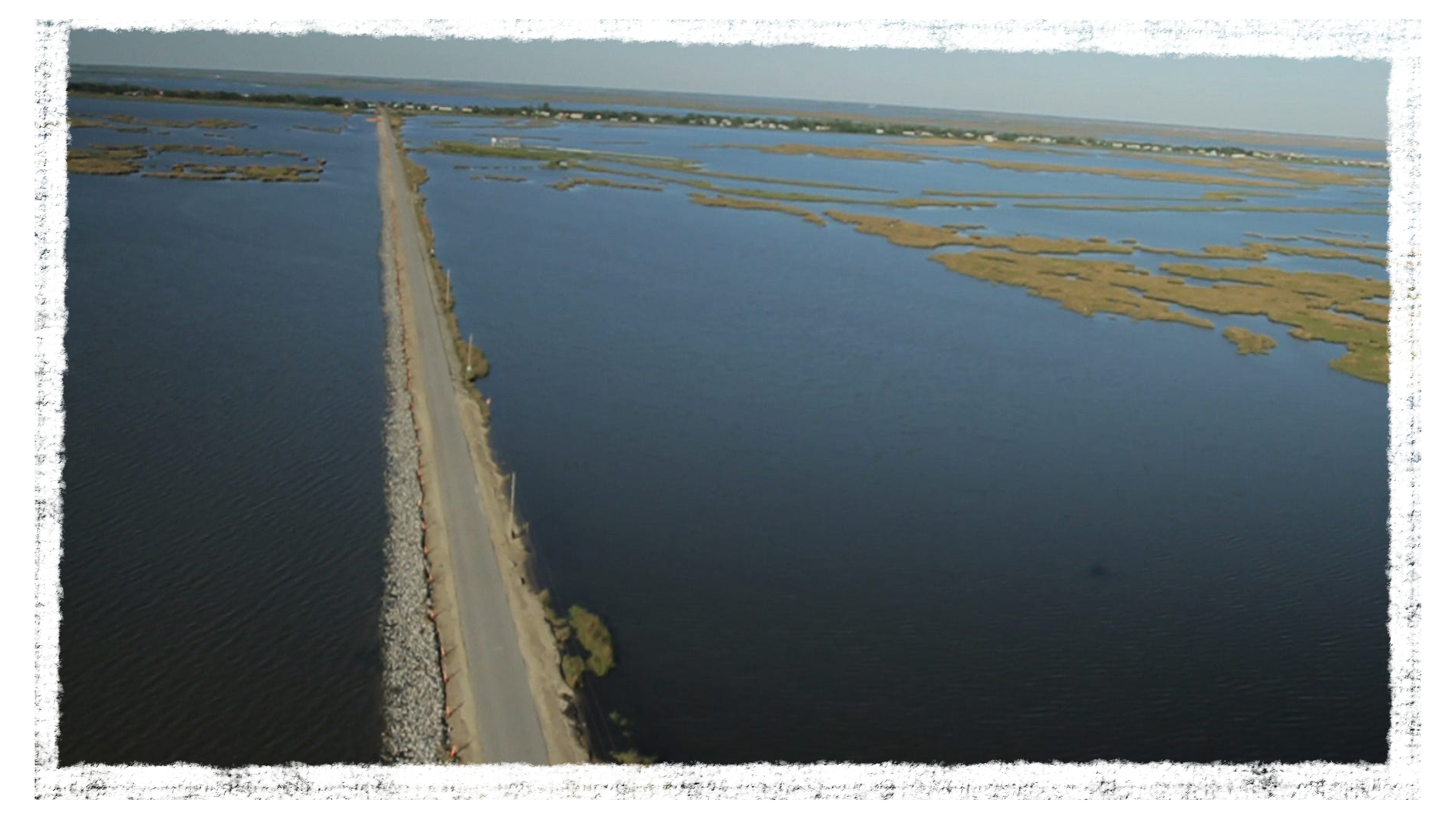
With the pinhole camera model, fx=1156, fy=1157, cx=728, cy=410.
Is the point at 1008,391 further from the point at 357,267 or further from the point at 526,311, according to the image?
the point at 357,267

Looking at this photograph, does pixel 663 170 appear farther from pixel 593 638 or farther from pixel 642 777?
pixel 642 777

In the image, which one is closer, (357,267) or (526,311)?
(526,311)

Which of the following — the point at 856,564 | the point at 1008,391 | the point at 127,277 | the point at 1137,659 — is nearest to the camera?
the point at 1137,659

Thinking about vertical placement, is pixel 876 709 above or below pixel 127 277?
A: below

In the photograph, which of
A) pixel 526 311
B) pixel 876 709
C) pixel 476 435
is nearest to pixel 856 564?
pixel 876 709

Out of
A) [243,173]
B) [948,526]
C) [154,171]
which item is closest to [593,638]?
[948,526]
